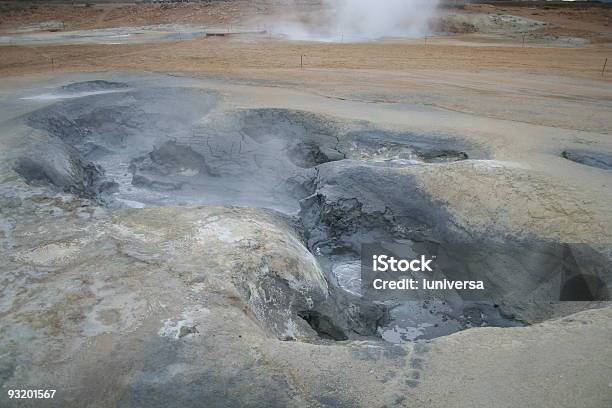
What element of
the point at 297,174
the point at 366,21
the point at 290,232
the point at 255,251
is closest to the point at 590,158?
the point at 297,174

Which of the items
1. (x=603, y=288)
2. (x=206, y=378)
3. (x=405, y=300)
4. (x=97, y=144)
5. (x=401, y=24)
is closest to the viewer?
(x=206, y=378)

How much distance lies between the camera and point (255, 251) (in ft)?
14.6

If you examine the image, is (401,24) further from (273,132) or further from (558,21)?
(273,132)

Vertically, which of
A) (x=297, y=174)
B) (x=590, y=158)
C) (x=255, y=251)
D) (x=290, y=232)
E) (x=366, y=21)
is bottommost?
(x=290, y=232)

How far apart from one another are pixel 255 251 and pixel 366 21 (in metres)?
22.7

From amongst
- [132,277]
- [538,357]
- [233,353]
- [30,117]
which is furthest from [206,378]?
[30,117]

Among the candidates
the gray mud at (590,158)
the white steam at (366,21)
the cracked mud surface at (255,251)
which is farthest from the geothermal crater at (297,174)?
the white steam at (366,21)

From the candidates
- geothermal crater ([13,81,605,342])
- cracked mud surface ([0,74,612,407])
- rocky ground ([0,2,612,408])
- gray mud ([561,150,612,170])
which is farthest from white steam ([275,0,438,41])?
gray mud ([561,150,612,170])

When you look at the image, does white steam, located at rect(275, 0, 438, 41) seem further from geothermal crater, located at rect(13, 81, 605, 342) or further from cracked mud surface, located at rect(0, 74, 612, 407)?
cracked mud surface, located at rect(0, 74, 612, 407)

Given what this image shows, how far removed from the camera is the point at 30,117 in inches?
312

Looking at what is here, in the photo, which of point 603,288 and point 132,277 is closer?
point 132,277

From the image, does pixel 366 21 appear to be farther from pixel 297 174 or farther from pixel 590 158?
pixel 590 158

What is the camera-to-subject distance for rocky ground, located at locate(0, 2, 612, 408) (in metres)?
2.93

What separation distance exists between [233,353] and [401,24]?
24.8 m
